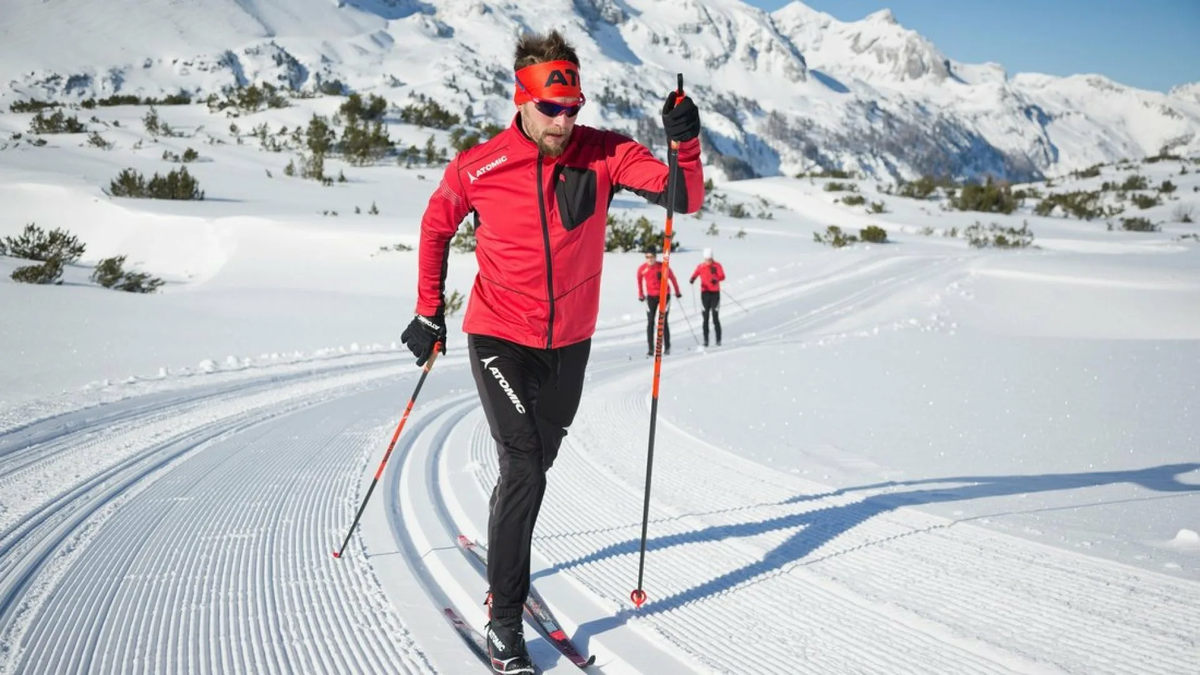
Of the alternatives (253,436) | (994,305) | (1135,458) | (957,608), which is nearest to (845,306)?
(994,305)

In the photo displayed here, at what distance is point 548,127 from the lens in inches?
120

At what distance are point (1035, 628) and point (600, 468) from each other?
124 inches

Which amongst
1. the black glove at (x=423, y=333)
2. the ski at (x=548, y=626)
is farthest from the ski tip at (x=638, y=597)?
the black glove at (x=423, y=333)

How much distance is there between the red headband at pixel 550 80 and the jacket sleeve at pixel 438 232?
0.46 m

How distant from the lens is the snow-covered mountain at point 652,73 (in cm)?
6612

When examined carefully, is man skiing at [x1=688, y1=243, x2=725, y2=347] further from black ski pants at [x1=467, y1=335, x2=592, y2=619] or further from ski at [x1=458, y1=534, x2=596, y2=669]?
black ski pants at [x1=467, y1=335, x2=592, y2=619]

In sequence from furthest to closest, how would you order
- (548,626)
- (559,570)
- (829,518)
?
(829,518)
(559,570)
(548,626)

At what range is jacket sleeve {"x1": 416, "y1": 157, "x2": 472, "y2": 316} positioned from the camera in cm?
323

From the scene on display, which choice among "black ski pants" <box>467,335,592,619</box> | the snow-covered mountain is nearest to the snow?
"black ski pants" <box>467,335,592,619</box>

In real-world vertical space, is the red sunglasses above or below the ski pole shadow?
above

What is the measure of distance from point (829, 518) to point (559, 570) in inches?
62.8

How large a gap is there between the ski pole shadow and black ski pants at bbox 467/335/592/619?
0.42 metres

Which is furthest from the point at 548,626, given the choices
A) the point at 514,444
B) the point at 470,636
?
the point at 514,444

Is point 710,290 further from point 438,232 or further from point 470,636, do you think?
point 470,636
